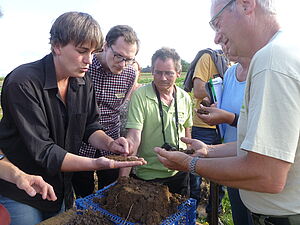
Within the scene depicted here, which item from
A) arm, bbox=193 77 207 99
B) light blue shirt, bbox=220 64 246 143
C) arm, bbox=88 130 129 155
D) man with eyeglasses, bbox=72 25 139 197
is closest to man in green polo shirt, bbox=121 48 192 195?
arm, bbox=88 130 129 155

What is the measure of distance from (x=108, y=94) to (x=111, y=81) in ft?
0.47

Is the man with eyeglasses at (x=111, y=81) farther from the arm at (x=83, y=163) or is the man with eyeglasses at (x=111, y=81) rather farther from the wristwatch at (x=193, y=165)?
the wristwatch at (x=193, y=165)

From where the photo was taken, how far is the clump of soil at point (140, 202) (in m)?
1.58

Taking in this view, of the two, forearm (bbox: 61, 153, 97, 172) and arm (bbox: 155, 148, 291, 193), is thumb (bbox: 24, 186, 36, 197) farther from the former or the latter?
arm (bbox: 155, 148, 291, 193)

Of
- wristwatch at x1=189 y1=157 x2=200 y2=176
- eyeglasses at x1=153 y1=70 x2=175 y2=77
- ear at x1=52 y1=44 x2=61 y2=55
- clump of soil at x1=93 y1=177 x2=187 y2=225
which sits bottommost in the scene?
clump of soil at x1=93 y1=177 x2=187 y2=225

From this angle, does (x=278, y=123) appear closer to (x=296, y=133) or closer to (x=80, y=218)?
(x=296, y=133)

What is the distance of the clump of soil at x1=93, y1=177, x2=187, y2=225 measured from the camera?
1581mm

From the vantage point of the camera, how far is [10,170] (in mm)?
1637

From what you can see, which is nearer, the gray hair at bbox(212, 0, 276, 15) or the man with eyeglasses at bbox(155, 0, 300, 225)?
the man with eyeglasses at bbox(155, 0, 300, 225)

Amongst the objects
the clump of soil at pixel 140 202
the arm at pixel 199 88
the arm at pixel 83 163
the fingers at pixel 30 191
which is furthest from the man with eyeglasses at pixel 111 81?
the fingers at pixel 30 191

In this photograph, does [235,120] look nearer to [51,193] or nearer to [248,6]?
[248,6]

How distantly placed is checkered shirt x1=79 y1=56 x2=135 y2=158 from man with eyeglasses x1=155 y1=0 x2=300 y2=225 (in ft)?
4.97

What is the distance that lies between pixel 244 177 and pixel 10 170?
4.40 ft

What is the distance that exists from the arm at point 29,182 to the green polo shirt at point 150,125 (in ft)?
3.70
